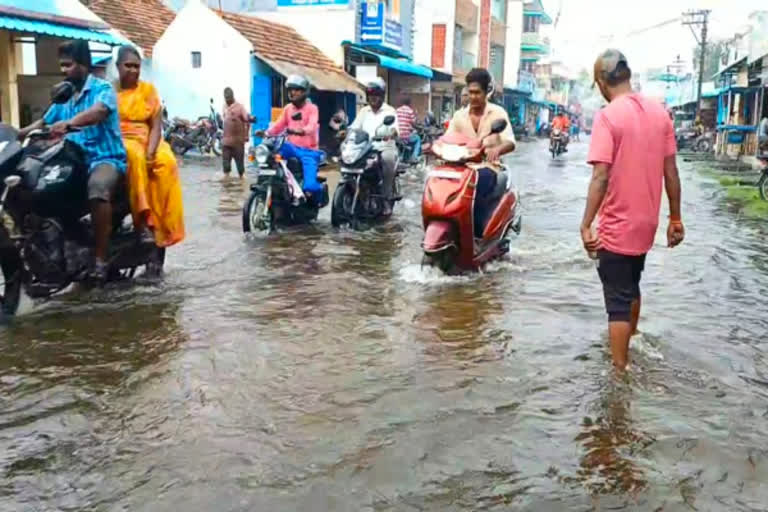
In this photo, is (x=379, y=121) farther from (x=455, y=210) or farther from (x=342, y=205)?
(x=455, y=210)

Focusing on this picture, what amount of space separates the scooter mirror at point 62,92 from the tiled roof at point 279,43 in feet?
51.9

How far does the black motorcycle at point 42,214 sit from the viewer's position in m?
4.75

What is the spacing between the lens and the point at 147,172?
5.68 m

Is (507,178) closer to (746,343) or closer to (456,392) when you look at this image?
(746,343)

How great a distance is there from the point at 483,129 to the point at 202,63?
51.8 feet

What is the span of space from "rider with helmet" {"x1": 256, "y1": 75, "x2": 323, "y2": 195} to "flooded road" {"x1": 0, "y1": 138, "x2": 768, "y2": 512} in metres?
2.04

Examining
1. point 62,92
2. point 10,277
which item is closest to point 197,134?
point 62,92

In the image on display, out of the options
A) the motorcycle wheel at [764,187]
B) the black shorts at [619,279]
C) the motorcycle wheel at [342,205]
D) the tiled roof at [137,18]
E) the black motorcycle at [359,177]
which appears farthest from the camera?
the tiled roof at [137,18]

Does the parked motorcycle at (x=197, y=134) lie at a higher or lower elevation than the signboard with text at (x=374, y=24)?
lower

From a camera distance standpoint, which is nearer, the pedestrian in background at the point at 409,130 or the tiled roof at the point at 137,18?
the pedestrian in background at the point at 409,130

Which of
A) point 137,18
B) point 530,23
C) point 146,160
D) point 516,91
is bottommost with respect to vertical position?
point 146,160

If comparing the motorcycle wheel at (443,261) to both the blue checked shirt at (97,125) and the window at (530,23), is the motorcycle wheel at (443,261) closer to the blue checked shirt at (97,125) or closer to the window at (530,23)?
the blue checked shirt at (97,125)

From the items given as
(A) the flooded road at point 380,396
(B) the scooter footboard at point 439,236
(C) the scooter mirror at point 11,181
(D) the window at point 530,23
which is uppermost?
(D) the window at point 530,23

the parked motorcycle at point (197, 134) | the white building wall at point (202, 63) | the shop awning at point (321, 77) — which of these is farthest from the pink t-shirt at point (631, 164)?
the white building wall at point (202, 63)
